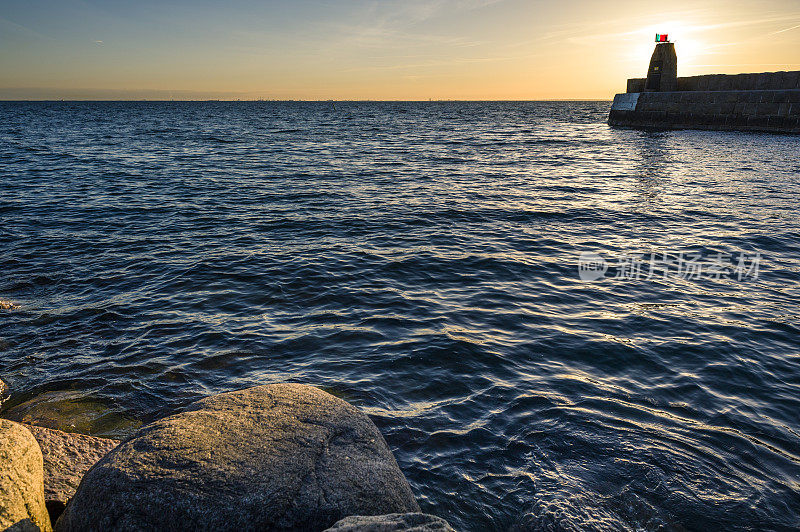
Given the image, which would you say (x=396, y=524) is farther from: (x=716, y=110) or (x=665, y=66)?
(x=665, y=66)

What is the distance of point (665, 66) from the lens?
169 ft

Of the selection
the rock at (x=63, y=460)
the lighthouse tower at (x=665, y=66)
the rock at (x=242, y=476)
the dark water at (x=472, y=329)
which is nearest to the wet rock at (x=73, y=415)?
the dark water at (x=472, y=329)

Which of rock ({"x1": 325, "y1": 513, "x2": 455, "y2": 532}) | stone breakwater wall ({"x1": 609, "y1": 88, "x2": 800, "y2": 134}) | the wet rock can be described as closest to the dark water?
the wet rock

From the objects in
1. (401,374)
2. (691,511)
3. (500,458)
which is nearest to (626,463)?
(691,511)

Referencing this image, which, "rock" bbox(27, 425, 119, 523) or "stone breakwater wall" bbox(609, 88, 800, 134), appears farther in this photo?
"stone breakwater wall" bbox(609, 88, 800, 134)

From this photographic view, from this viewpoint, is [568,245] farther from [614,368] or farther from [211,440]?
[211,440]

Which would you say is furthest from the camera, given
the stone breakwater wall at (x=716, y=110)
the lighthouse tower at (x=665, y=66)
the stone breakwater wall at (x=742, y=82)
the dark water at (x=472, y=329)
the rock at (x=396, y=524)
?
the lighthouse tower at (x=665, y=66)

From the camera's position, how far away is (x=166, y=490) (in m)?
3.11

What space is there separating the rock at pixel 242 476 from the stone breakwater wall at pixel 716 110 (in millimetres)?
49142

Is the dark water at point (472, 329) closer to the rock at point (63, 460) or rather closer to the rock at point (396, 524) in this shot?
the rock at point (63, 460)

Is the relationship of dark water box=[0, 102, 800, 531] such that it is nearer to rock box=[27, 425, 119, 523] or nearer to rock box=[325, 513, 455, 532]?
rock box=[27, 425, 119, 523]

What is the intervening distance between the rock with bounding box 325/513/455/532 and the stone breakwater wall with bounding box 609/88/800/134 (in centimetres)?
4948

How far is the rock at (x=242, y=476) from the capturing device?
10.0 ft

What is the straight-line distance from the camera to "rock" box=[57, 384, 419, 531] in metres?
3.06
